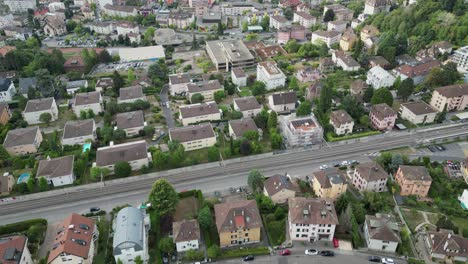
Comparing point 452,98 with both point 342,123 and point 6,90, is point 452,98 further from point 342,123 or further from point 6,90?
point 6,90

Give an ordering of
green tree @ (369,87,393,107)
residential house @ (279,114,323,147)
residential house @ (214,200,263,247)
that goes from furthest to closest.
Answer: green tree @ (369,87,393,107), residential house @ (279,114,323,147), residential house @ (214,200,263,247)

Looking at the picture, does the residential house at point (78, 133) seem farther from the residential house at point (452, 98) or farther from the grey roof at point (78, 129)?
the residential house at point (452, 98)

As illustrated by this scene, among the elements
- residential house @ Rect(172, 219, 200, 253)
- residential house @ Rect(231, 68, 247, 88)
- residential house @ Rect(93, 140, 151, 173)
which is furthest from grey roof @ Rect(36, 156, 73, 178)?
residential house @ Rect(231, 68, 247, 88)

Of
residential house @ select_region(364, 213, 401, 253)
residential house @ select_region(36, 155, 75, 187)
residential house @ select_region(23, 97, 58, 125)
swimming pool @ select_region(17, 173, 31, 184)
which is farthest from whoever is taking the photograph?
residential house @ select_region(23, 97, 58, 125)

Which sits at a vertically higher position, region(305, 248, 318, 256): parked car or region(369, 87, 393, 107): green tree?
region(369, 87, 393, 107): green tree

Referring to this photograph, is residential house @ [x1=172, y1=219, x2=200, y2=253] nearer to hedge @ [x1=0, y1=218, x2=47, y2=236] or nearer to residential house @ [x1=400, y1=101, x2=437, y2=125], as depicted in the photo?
hedge @ [x1=0, y1=218, x2=47, y2=236]

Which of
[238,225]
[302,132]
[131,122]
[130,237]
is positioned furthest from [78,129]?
[302,132]

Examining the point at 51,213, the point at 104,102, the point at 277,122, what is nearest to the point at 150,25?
the point at 104,102

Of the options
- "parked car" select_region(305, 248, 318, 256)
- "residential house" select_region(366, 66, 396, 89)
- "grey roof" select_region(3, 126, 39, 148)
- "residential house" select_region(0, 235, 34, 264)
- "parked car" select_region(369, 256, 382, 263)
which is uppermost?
"residential house" select_region(366, 66, 396, 89)
